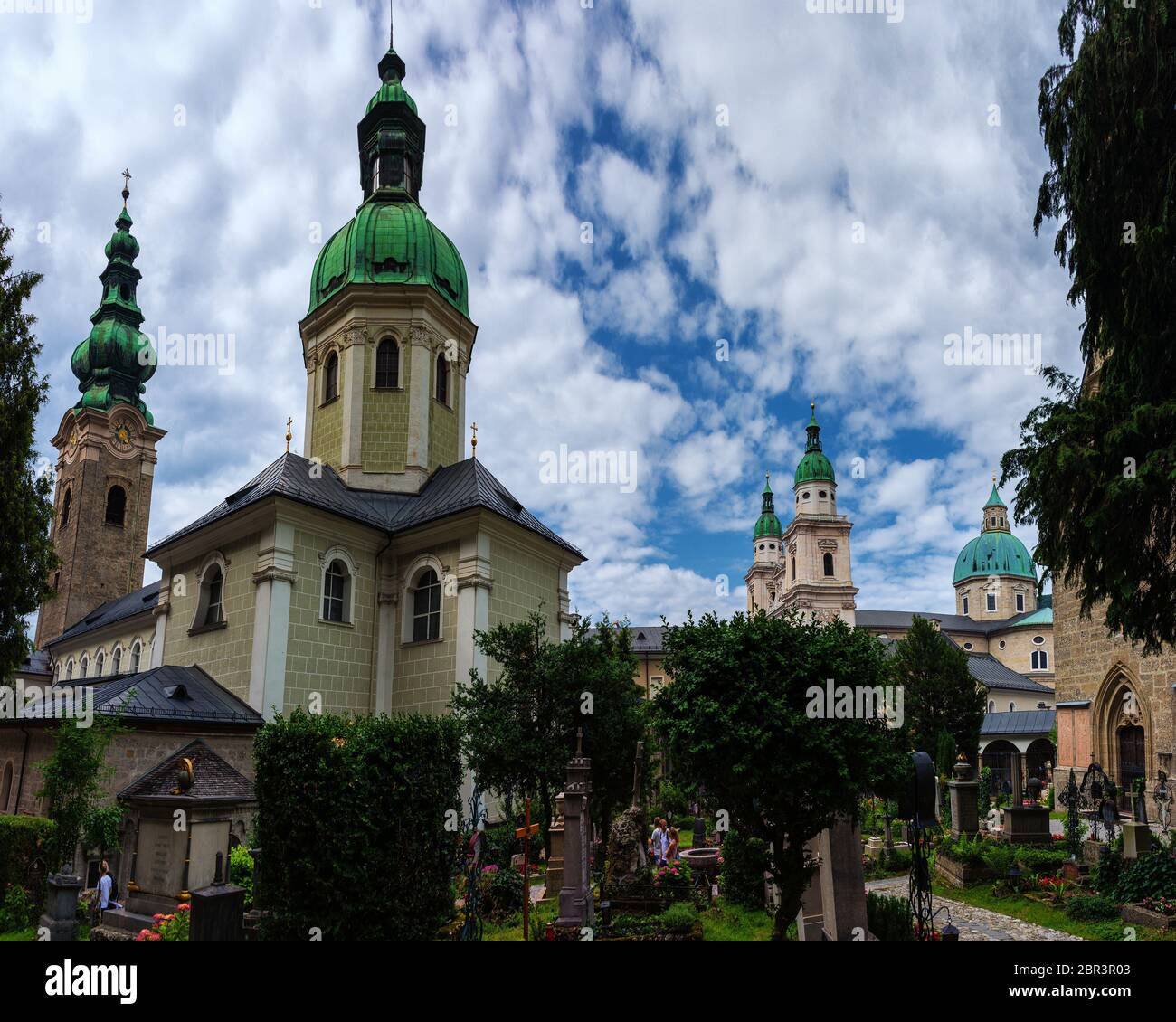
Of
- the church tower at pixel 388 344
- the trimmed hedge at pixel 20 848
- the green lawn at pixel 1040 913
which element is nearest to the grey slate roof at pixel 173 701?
the trimmed hedge at pixel 20 848

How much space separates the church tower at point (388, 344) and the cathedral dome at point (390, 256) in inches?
1.5

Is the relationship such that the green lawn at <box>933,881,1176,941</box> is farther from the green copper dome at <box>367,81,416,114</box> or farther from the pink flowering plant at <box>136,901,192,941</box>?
the green copper dome at <box>367,81,416,114</box>

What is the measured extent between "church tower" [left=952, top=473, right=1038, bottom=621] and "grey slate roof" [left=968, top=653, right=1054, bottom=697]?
25.2 m

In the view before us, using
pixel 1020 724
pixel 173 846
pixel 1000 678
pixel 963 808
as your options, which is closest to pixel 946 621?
pixel 1000 678

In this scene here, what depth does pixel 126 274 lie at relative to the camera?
49188mm

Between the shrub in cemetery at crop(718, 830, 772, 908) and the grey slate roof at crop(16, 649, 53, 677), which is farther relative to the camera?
the grey slate roof at crop(16, 649, 53, 677)

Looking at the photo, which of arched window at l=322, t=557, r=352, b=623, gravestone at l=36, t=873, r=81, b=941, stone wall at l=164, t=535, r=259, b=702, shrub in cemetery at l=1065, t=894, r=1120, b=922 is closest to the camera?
gravestone at l=36, t=873, r=81, b=941

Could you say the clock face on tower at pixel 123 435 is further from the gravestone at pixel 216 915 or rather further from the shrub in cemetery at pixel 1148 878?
the shrub in cemetery at pixel 1148 878

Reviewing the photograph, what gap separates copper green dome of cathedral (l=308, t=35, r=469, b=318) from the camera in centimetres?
2805

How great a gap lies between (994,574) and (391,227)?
9802cm

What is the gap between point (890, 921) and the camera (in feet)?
40.7

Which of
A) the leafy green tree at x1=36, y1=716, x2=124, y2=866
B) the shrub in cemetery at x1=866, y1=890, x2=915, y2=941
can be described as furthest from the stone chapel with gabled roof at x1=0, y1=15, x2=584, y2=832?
the shrub in cemetery at x1=866, y1=890, x2=915, y2=941
